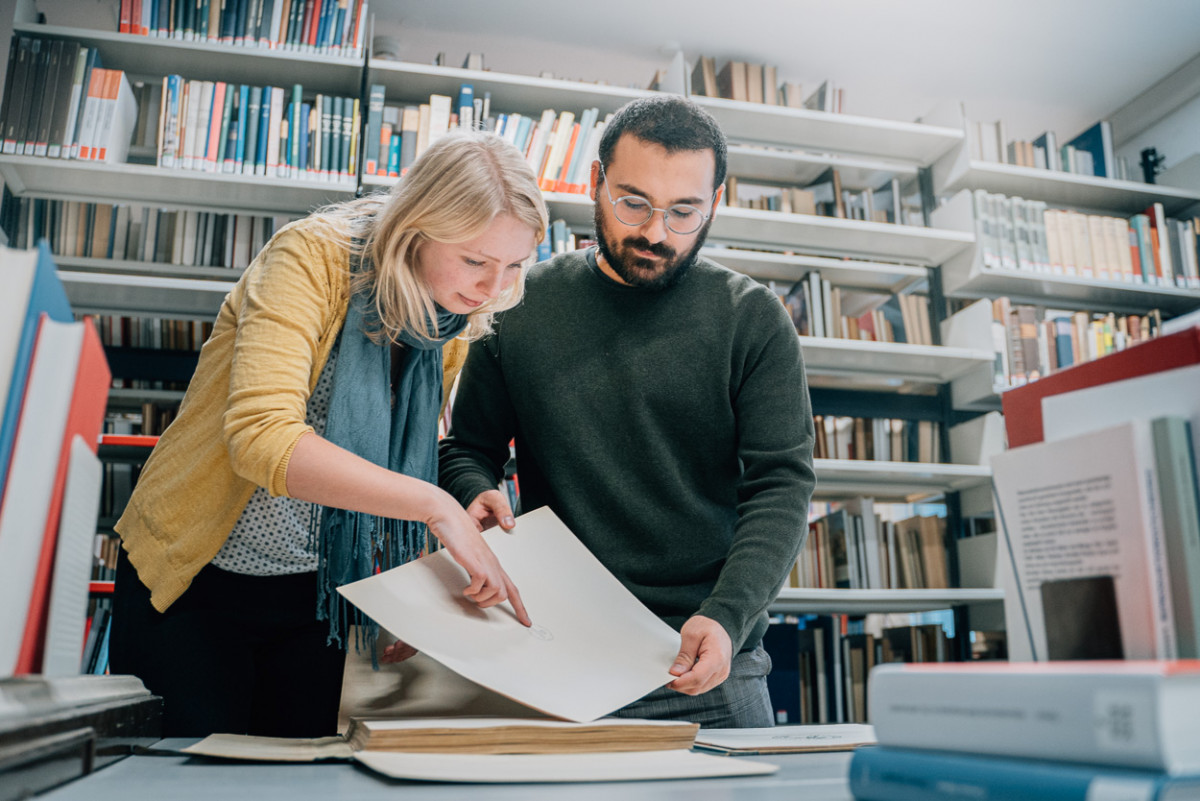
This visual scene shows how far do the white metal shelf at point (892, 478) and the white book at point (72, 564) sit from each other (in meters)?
2.42

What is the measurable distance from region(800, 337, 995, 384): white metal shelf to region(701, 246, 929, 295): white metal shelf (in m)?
0.27

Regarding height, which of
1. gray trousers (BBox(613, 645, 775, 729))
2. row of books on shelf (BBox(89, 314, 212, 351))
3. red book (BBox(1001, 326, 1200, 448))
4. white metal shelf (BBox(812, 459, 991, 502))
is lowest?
gray trousers (BBox(613, 645, 775, 729))

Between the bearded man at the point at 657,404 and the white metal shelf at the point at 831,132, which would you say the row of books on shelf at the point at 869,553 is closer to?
the white metal shelf at the point at 831,132

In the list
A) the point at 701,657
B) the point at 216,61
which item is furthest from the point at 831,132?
the point at 701,657

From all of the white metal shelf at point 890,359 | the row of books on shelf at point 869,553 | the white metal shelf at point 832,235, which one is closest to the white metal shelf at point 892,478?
the row of books on shelf at point 869,553

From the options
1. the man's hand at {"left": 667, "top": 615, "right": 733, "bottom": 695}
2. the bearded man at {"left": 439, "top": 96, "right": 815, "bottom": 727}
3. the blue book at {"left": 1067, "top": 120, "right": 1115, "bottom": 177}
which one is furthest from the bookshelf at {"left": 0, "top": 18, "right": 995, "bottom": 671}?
the man's hand at {"left": 667, "top": 615, "right": 733, "bottom": 695}

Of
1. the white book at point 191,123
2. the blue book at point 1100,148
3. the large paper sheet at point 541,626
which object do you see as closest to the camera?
the large paper sheet at point 541,626

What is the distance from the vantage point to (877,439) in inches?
123

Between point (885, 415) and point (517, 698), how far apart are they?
107 inches

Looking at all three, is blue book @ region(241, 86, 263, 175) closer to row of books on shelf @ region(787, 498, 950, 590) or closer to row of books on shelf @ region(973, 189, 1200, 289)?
row of books on shelf @ region(787, 498, 950, 590)

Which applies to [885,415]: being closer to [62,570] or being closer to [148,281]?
[148,281]

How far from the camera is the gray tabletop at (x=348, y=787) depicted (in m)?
0.49

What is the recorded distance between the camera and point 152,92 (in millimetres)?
2807

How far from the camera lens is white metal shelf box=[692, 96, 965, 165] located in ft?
10.3
